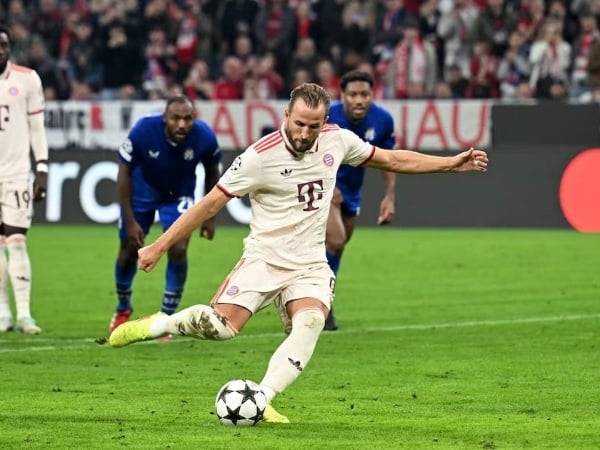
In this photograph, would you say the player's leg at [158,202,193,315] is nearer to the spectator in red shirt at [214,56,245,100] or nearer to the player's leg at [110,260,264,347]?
the player's leg at [110,260,264,347]

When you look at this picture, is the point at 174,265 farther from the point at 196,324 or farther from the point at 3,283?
the point at 196,324

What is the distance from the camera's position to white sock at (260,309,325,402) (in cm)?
840

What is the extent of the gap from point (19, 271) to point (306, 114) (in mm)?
5544

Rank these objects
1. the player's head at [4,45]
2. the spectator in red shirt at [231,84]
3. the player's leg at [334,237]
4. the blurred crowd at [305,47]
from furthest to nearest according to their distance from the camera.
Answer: the spectator in red shirt at [231,84], the blurred crowd at [305,47], the player's leg at [334,237], the player's head at [4,45]

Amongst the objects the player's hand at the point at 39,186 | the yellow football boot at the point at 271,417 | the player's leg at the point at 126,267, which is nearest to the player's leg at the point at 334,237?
the player's leg at the point at 126,267

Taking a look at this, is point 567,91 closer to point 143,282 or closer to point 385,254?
point 385,254

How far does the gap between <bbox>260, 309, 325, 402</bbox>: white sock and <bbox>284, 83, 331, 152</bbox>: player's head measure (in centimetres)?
93

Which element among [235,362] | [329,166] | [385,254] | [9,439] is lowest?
[385,254]

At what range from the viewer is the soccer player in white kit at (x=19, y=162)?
1302cm

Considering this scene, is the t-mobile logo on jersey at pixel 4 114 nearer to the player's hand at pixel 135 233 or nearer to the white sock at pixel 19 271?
the white sock at pixel 19 271

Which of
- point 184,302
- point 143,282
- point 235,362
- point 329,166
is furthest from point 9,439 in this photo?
point 143,282

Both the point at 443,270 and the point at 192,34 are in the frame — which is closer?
the point at 443,270

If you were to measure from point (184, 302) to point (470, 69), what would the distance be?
11774mm

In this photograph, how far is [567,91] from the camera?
2441cm
